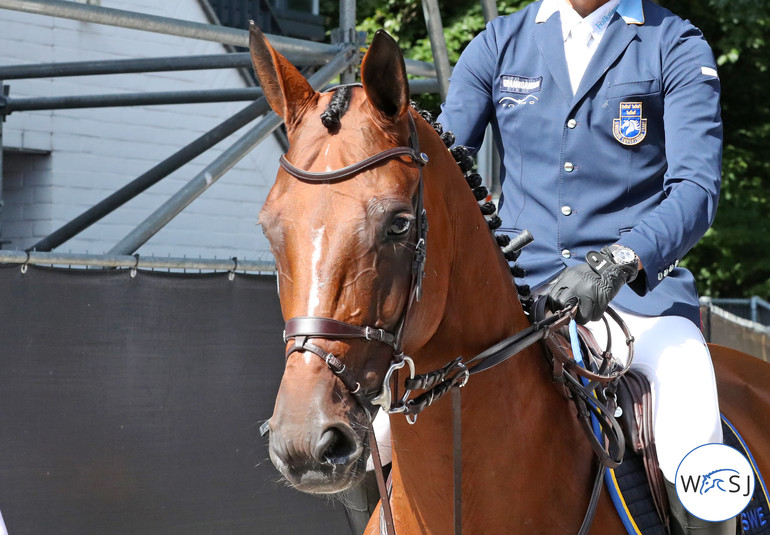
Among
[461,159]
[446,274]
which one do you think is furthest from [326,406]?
[461,159]

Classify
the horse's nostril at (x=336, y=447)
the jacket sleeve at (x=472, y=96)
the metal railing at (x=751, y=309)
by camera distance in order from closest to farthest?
the horse's nostril at (x=336, y=447) → the jacket sleeve at (x=472, y=96) → the metal railing at (x=751, y=309)

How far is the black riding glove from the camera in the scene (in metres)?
2.38

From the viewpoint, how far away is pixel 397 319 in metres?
2.00

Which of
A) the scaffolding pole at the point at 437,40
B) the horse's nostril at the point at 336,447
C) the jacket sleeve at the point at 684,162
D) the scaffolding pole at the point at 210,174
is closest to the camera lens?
the horse's nostril at the point at 336,447

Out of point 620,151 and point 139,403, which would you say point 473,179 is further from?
point 139,403

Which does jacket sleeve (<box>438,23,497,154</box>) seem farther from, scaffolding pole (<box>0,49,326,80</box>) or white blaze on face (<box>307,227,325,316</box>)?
scaffolding pole (<box>0,49,326,80</box>)

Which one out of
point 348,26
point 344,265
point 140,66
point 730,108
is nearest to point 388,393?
point 344,265

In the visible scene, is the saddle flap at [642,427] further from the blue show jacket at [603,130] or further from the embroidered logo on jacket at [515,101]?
the embroidered logo on jacket at [515,101]

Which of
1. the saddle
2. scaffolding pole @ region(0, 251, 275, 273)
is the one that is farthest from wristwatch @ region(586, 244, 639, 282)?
scaffolding pole @ region(0, 251, 275, 273)

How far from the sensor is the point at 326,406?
183 cm

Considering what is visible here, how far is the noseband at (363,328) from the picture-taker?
74.2 inches

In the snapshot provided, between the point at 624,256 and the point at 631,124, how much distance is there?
61 centimetres

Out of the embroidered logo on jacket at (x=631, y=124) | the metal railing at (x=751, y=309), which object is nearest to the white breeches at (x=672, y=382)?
the embroidered logo on jacket at (x=631, y=124)

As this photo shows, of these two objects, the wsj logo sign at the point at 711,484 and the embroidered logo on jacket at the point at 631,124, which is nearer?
the wsj logo sign at the point at 711,484
